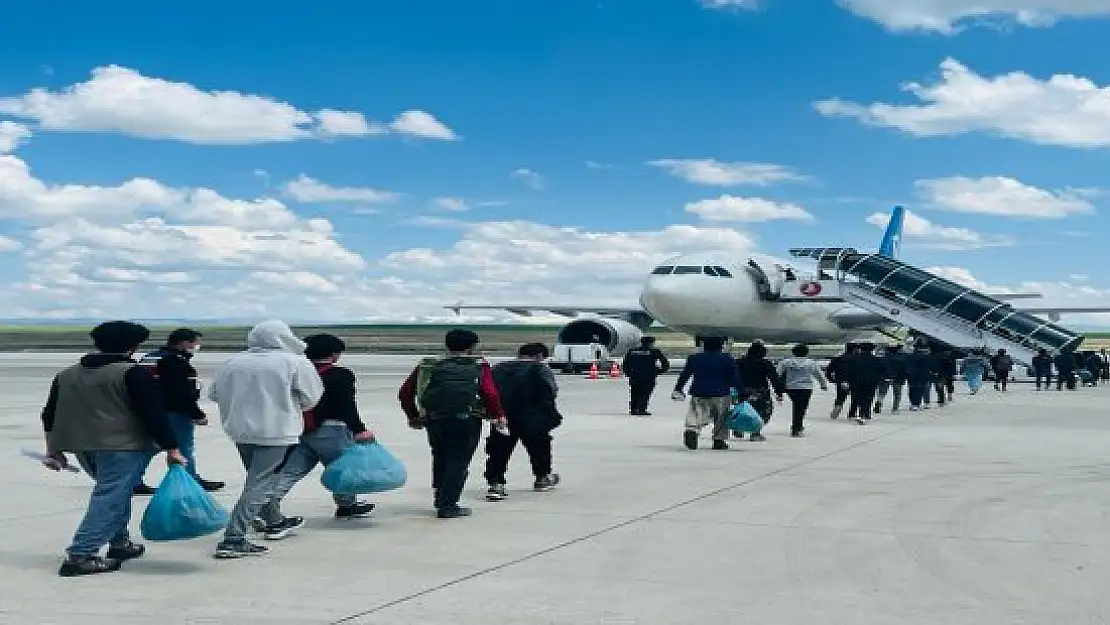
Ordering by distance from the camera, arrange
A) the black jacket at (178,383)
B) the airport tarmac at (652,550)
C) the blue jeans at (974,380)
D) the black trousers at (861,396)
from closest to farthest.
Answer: the airport tarmac at (652,550), the black jacket at (178,383), the black trousers at (861,396), the blue jeans at (974,380)

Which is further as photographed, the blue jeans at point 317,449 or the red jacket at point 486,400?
the red jacket at point 486,400

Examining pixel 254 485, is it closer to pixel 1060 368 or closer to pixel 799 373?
pixel 799 373

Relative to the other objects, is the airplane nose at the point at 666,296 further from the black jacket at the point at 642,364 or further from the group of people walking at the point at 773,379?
the black jacket at the point at 642,364

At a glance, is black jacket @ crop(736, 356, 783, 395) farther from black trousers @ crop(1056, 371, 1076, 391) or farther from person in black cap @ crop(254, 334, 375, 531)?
black trousers @ crop(1056, 371, 1076, 391)

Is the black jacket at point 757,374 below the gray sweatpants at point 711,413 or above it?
above

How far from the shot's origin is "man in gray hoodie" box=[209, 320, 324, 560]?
27.1 feet

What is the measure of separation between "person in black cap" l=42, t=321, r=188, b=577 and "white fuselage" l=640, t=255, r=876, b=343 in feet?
95.1

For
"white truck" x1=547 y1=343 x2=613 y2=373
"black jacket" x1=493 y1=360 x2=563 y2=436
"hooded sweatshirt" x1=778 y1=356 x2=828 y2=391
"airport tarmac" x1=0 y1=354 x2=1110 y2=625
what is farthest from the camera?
"white truck" x1=547 y1=343 x2=613 y2=373

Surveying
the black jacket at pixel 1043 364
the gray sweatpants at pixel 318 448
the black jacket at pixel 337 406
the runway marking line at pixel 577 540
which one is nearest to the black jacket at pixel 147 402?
the gray sweatpants at pixel 318 448

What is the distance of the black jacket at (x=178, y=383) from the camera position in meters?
10.3

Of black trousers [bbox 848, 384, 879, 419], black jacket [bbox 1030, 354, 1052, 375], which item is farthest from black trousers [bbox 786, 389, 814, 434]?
black jacket [bbox 1030, 354, 1052, 375]

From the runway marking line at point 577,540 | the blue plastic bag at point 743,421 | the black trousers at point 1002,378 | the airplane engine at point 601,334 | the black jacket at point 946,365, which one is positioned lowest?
the runway marking line at point 577,540

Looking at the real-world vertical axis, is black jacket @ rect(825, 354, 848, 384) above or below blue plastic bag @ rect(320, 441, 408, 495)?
above

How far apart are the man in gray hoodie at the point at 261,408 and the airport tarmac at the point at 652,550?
343mm
